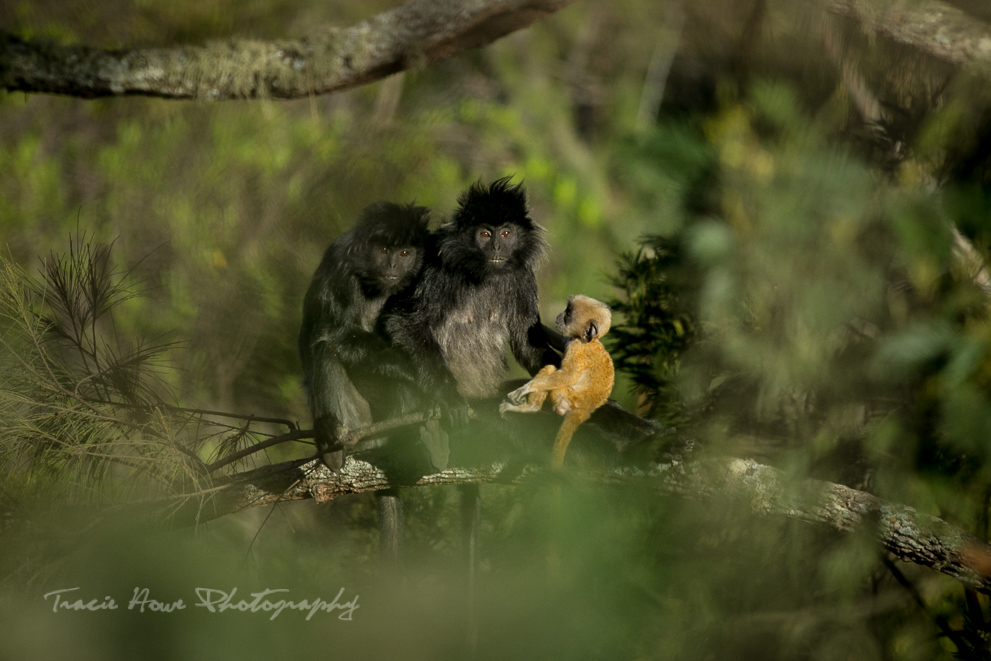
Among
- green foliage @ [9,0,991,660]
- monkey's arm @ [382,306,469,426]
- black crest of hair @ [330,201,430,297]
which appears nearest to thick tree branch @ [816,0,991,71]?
green foliage @ [9,0,991,660]

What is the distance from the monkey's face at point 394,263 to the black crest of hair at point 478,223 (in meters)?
0.18

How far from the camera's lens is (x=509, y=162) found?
9.35 metres

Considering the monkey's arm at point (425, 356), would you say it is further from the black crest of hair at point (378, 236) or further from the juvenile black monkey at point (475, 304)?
the black crest of hair at point (378, 236)

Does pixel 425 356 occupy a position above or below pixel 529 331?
below

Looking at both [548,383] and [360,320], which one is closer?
[548,383]

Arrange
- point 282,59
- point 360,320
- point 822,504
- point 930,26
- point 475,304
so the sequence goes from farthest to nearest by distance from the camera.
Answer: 1. point 282,59
2. point 930,26
3. point 360,320
4. point 475,304
5. point 822,504

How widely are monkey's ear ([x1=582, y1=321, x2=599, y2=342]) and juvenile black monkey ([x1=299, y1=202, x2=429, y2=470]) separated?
32.7 inches

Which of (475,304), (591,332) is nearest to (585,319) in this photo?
(591,332)

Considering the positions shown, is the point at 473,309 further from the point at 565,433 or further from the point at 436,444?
the point at 565,433

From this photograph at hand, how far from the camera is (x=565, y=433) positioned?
8.12 ft

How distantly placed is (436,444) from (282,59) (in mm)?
2335

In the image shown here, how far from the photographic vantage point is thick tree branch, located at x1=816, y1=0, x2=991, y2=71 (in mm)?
3445

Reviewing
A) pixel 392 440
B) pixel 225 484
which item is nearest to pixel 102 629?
pixel 225 484

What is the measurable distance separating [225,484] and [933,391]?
2673 millimetres
